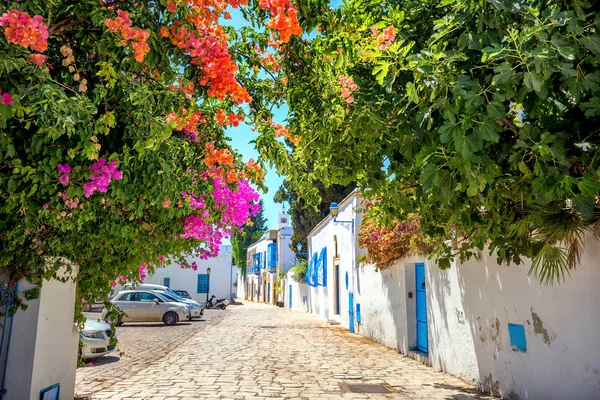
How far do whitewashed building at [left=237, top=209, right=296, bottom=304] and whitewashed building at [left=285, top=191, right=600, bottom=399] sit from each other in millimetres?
26492

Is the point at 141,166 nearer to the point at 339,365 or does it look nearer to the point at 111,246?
the point at 111,246

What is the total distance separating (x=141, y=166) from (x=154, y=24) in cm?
108

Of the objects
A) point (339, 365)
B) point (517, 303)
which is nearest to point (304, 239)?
point (339, 365)

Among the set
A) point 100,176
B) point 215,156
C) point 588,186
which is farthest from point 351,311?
point 100,176

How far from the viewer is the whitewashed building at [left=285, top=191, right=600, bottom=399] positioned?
5.67 meters

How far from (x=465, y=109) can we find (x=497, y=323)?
18.2ft

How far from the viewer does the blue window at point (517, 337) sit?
271 inches

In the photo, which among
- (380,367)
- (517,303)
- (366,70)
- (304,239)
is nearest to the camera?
(366,70)

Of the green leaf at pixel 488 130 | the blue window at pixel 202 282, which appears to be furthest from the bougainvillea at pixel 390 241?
the blue window at pixel 202 282

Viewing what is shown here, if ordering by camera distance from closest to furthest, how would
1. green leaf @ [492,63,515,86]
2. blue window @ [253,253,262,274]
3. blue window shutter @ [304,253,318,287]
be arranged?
1. green leaf @ [492,63,515,86]
2. blue window shutter @ [304,253,318,287]
3. blue window @ [253,253,262,274]

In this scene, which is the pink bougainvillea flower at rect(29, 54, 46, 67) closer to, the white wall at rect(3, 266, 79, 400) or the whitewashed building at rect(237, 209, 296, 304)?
the white wall at rect(3, 266, 79, 400)

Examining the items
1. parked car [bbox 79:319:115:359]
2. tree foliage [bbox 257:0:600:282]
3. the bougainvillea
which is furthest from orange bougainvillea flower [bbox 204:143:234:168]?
parked car [bbox 79:319:115:359]

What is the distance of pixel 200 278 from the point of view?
1884 inches

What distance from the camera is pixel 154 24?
3320mm
